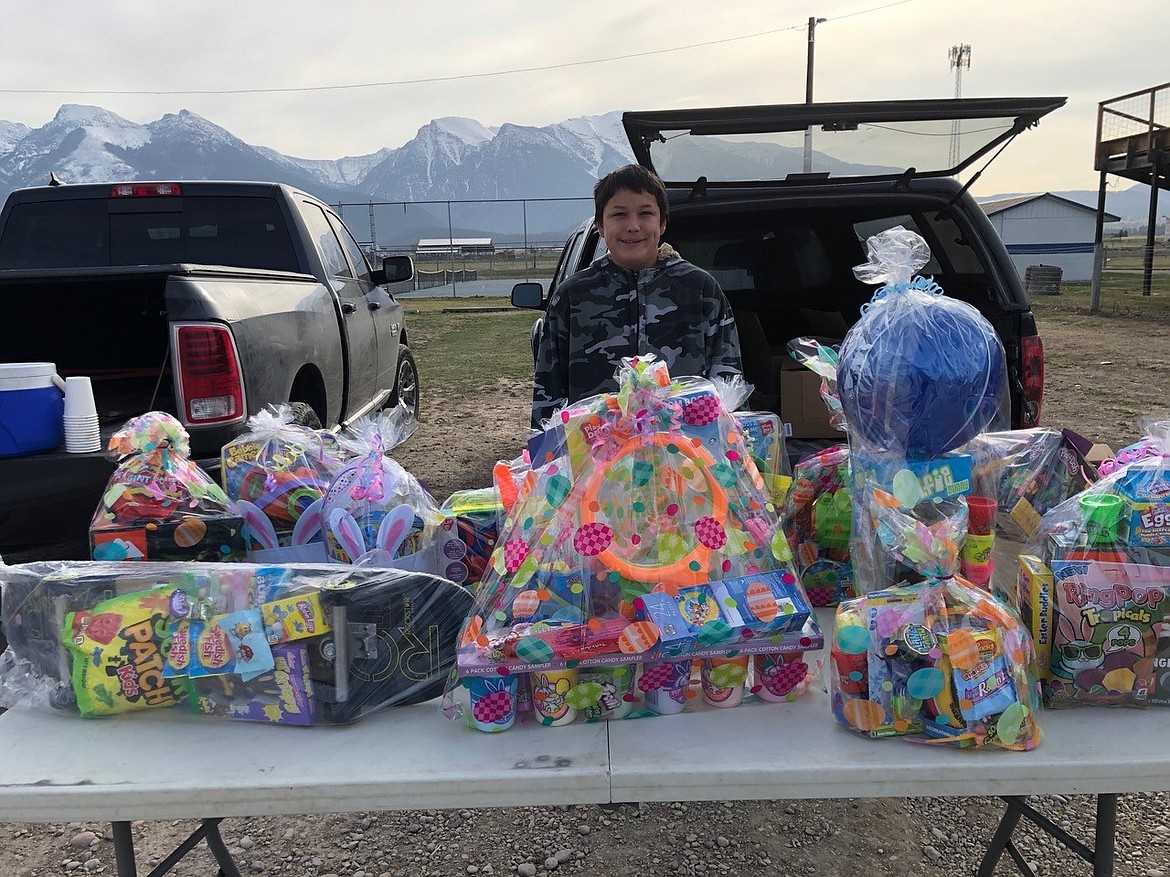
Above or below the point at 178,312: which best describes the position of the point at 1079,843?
below

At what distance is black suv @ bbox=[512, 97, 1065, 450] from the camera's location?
2.96m

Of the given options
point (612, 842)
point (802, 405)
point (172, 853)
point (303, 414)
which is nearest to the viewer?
point (172, 853)

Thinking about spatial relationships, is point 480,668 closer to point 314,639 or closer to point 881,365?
point 314,639

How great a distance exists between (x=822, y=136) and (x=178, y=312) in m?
2.63

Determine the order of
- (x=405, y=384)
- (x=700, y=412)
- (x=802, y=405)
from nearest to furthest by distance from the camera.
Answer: (x=700, y=412)
(x=802, y=405)
(x=405, y=384)

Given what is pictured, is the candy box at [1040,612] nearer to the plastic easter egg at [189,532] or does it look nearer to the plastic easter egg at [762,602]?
the plastic easter egg at [762,602]

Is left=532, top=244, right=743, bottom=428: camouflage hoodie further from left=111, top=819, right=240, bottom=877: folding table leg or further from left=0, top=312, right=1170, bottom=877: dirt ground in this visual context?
left=111, top=819, right=240, bottom=877: folding table leg

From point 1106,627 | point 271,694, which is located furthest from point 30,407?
point 1106,627

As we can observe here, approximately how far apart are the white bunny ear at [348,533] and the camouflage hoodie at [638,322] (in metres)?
1.08

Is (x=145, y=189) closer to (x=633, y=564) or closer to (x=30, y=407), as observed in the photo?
(x=30, y=407)

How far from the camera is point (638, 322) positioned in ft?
8.98

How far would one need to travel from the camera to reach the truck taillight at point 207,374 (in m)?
3.20

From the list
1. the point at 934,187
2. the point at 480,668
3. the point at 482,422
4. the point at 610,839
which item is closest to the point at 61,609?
the point at 480,668

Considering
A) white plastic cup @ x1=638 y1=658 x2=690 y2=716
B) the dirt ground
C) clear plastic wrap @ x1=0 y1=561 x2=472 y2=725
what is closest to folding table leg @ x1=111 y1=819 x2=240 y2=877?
clear plastic wrap @ x1=0 y1=561 x2=472 y2=725
